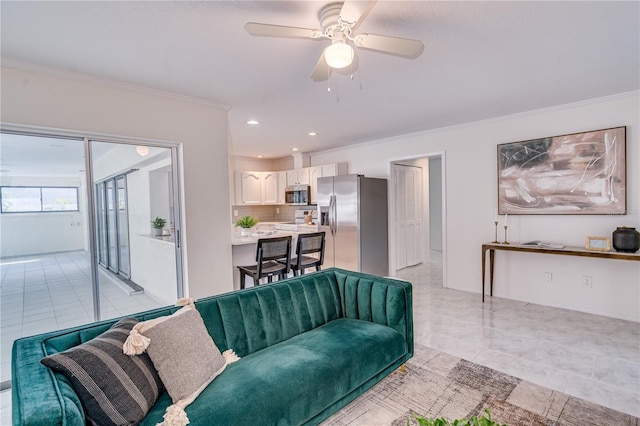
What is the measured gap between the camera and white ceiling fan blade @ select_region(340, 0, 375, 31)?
57.1 inches

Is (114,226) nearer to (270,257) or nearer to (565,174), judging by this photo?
(270,257)

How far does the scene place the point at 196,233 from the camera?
10.9 feet

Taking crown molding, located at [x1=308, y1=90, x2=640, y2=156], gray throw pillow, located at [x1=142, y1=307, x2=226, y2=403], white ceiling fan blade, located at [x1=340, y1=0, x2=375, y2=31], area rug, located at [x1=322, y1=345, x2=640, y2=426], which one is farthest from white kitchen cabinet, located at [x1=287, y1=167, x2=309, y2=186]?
gray throw pillow, located at [x1=142, y1=307, x2=226, y2=403]

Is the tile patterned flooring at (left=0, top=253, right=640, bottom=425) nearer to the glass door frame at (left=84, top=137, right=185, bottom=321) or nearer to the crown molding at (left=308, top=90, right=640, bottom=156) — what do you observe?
the glass door frame at (left=84, top=137, right=185, bottom=321)

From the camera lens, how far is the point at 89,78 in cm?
266

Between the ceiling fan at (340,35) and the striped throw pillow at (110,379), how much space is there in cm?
171

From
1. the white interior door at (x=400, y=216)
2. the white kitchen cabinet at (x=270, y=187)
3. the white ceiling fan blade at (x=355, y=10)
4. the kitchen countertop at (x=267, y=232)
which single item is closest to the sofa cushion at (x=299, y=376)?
the kitchen countertop at (x=267, y=232)

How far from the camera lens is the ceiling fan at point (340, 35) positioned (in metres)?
1.63

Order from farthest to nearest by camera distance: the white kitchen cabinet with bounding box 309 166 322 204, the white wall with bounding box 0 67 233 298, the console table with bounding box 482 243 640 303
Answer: the white kitchen cabinet with bounding box 309 166 322 204
the console table with bounding box 482 243 640 303
the white wall with bounding box 0 67 233 298

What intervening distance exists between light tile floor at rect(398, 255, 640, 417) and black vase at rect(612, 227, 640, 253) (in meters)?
0.84

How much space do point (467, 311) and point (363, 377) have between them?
245 cm

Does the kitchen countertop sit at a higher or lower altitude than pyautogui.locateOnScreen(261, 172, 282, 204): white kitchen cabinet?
lower

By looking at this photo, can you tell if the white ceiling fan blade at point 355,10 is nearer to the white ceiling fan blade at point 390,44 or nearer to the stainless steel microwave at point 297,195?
the white ceiling fan blade at point 390,44

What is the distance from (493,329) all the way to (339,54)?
3.18 metres
